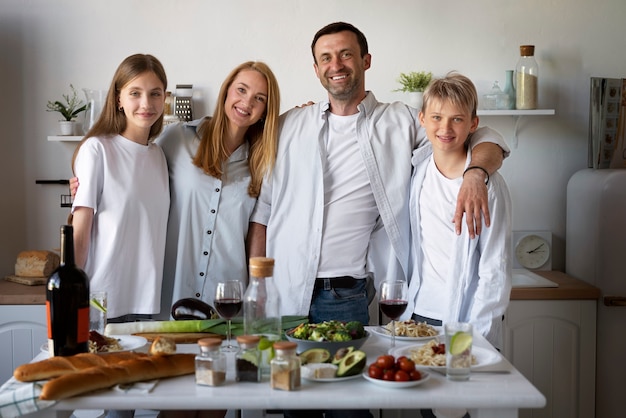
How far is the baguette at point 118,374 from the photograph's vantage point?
1.60 metres

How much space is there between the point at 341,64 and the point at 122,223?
3.18 feet

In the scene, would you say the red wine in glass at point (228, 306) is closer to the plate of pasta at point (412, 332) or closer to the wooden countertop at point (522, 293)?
the plate of pasta at point (412, 332)

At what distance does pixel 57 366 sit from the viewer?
169 cm

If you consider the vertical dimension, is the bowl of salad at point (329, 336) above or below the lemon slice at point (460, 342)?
below

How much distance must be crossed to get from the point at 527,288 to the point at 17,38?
9.20 feet

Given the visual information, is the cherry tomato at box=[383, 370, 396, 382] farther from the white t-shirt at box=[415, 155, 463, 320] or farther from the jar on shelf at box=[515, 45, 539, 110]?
the jar on shelf at box=[515, 45, 539, 110]

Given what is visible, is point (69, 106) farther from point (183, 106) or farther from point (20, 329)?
point (20, 329)

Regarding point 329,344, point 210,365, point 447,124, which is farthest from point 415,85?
point 210,365

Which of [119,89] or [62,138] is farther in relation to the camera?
[62,138]

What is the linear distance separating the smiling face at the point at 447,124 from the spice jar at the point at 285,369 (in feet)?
3.34

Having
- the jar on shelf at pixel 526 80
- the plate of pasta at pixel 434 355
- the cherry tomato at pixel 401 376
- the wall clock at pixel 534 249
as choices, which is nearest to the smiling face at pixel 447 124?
the plate of pasta at pixel 434 355

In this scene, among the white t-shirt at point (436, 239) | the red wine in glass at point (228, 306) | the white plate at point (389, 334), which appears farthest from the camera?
the white t-shirt at point (436, 239)

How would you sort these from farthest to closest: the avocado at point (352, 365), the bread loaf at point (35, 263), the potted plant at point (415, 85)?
the potted plant at point (415, 85) < the bread loaf at point (35, 263) < the avocado at point (352, 365)

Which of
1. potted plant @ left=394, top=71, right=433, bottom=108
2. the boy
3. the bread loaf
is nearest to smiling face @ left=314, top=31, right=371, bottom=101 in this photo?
the boy
